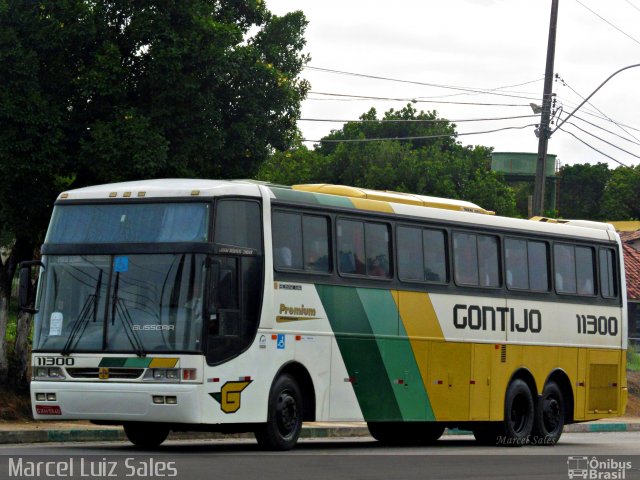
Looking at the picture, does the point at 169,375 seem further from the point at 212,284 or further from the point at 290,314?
the point at 290,314

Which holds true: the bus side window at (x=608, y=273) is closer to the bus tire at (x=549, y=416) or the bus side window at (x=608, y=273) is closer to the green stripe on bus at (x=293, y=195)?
the bus tire at (x=549, y=416)

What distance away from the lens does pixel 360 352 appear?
758 inches

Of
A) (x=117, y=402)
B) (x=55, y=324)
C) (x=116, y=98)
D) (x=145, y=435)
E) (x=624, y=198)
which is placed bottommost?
(x=145, y=435)

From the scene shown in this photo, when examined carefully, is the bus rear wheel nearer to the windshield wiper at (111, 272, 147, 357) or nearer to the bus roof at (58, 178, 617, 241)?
the bus roof at (58, 178, 617, 241)

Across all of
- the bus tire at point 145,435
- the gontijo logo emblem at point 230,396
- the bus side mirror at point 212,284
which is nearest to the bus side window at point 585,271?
A: the bus tire at point 145,435

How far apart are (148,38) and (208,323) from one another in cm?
682

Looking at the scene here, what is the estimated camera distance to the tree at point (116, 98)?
21266 millimetres

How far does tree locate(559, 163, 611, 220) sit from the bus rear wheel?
80.2 meters

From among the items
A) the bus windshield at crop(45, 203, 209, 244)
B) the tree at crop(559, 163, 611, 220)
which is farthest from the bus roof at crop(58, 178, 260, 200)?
the tree at crop(559, 163, 611, 220)

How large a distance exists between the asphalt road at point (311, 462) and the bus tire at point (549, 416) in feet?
5.32

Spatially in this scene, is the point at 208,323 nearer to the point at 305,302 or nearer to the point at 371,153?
the point at 305,302

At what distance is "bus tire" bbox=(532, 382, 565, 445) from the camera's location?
2308cm

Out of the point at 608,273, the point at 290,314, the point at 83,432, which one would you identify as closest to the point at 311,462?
the point at 290,314

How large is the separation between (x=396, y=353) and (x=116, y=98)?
20.1 ft
